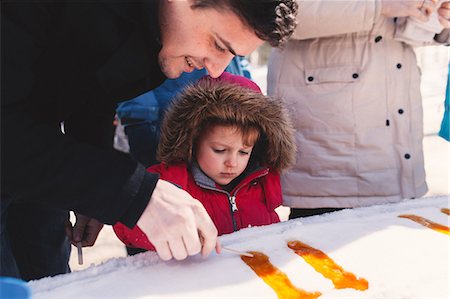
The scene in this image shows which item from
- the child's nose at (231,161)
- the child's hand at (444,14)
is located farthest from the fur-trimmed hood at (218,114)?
the child's hand at (444,14)

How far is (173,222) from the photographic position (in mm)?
938

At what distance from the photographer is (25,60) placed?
2.73 ft

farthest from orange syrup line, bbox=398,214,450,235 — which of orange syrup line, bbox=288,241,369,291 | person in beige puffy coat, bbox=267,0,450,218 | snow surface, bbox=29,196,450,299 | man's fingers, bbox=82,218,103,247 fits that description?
man's fingers, bbox=82,218,103,247

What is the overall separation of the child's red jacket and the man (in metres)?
0.48

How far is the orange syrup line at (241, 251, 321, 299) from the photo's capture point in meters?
1.06

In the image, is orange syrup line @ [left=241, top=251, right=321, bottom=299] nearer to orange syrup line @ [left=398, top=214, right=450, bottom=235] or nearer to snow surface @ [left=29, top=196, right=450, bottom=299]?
snow surface @ [left=29, top=196, right=450, bottom=299]

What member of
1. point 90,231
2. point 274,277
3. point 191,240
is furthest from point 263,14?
point 90,231

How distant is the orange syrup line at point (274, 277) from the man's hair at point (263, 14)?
0.49 metres

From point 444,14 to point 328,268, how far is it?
0.86 meters

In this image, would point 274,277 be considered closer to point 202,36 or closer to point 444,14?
point 202,36

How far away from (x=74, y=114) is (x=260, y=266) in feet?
1.94

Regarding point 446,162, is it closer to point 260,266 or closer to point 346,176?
point 346,176

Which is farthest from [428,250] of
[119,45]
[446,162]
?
[446,162]

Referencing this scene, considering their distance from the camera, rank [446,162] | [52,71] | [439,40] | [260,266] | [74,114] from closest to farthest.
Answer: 1. [52,71]
2. [260,266]
3. [74,114]
4. [439,40]
5. [446,162]
